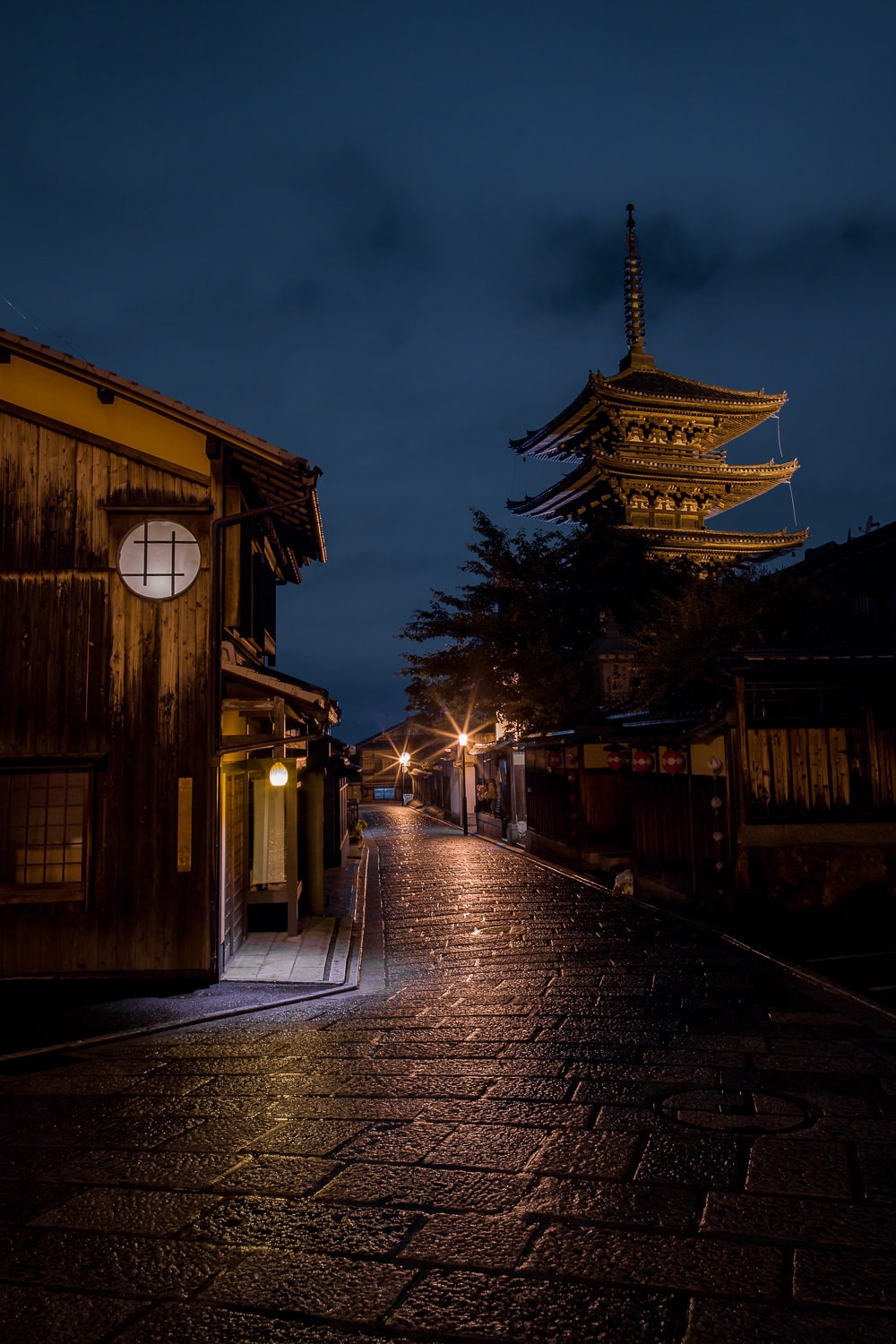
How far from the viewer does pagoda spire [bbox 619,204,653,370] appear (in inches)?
1369

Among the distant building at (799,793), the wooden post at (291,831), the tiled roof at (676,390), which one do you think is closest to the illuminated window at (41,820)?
the wooden post at (291,831)

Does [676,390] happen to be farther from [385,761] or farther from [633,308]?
[385,761]

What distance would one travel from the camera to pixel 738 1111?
19.6 feet

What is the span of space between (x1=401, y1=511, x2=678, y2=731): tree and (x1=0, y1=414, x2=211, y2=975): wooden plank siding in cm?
1554

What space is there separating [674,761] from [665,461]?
19.9m

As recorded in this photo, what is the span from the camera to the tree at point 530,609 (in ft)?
87.8

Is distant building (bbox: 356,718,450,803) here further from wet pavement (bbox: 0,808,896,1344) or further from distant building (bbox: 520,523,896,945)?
wet pavement (bbox: 0,808,896,1344)

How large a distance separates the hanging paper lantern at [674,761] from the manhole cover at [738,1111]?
9316 mm

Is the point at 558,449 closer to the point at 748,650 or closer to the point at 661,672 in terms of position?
the point at 661,672

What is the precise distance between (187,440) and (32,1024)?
7.36 meters

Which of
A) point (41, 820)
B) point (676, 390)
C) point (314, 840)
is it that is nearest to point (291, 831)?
point (41, 820)

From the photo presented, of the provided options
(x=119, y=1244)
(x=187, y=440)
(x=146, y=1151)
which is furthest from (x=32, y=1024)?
(x=187, y=440)

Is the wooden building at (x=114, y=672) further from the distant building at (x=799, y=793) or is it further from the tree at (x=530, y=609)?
the tree at (x=530, y=609)

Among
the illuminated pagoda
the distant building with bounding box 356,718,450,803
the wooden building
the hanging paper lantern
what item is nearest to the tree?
the illuminated pagoda
